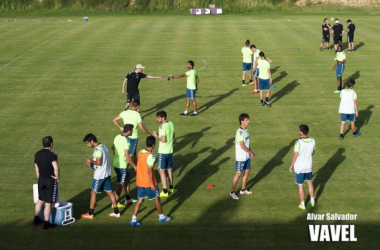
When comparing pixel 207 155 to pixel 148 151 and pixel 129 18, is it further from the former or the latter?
pixel 129 18

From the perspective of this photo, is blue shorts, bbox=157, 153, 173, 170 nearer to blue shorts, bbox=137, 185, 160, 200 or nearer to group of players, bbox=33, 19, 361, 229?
group of players, bbox=33, 19, 361, 229

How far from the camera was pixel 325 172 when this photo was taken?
667 inches

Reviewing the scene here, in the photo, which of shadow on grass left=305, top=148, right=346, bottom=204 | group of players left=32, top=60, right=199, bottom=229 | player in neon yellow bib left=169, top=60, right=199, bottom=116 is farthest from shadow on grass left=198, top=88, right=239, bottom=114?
group of players left=32, top=60, right=199, bottom=229

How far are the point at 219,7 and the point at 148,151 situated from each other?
47.2 meters

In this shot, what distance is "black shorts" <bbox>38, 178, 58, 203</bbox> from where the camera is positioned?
43.7ft

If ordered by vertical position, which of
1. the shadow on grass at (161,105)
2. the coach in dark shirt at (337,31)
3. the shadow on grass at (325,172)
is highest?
the coach in dark shirt at (337,31)

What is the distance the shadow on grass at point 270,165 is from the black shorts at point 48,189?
5415 millimetres

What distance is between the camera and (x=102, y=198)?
15.3 metres

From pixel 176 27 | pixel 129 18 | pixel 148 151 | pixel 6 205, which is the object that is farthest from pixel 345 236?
pixel 129 18

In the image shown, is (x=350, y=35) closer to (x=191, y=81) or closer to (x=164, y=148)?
(x=191, y=81)

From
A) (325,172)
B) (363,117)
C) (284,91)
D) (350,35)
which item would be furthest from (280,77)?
(325,172)

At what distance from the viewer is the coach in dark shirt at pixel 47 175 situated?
1323 cm

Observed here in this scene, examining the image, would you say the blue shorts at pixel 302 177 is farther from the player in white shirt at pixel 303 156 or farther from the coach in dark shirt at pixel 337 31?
the coach in dark shirt at pixel 337 31

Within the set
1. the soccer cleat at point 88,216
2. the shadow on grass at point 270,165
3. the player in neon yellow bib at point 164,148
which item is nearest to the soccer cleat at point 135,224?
the soccer cleat at point 88,216
